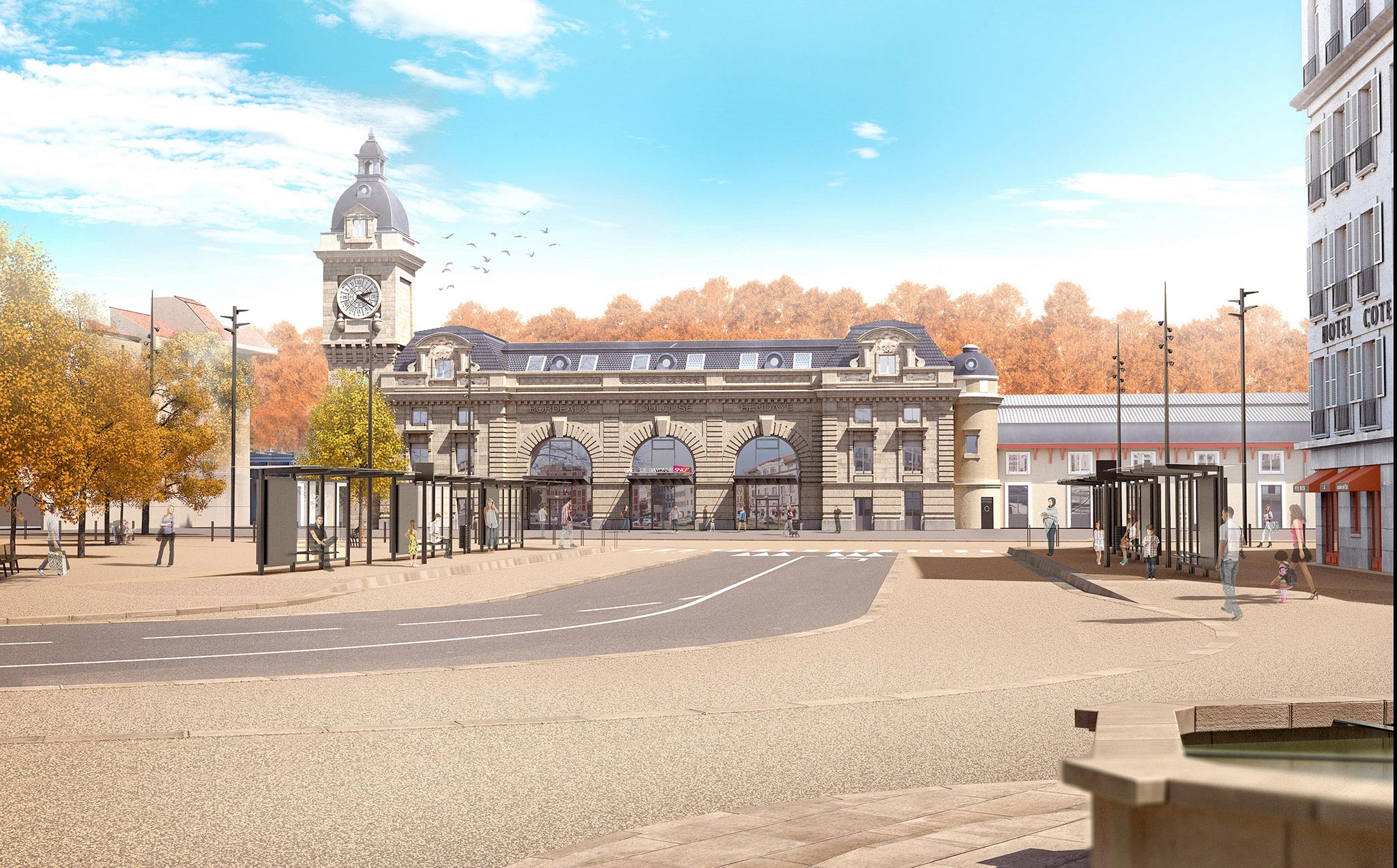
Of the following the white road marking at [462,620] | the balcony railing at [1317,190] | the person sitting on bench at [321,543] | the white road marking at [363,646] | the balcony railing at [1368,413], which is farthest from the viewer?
the balcony railing at [1317,190]

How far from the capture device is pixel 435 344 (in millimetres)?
76312

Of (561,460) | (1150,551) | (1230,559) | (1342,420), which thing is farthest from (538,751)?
(561,460)

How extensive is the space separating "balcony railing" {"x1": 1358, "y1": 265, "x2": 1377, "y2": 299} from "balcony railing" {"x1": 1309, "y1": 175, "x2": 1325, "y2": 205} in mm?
3518

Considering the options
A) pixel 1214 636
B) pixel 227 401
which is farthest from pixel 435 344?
pixel 1214 636

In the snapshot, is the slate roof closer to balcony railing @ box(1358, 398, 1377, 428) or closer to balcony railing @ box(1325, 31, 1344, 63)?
balcony railing @ box(1325, 31, 1344, 63)

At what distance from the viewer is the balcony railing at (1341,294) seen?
3409 cm

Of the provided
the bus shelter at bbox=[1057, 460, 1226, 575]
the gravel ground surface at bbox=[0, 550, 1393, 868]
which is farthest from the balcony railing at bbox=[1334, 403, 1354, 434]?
the gravel ground surface at bbox=[0, 550, 1393, 868]

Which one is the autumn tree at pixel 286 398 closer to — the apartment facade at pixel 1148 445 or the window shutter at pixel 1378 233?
the apartment facade at pixel 1148 445

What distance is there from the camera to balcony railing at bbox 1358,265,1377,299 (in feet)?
105

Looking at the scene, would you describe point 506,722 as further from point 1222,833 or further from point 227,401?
point 227,401

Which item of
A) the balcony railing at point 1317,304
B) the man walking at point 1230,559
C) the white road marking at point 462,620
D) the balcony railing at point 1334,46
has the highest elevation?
the balcony railing at point 1334,46

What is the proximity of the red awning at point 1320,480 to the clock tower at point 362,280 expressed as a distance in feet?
213

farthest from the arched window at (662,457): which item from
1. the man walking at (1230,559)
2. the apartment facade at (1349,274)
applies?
the man walking at (1230,559)

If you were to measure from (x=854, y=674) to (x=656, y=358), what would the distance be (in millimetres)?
65984
